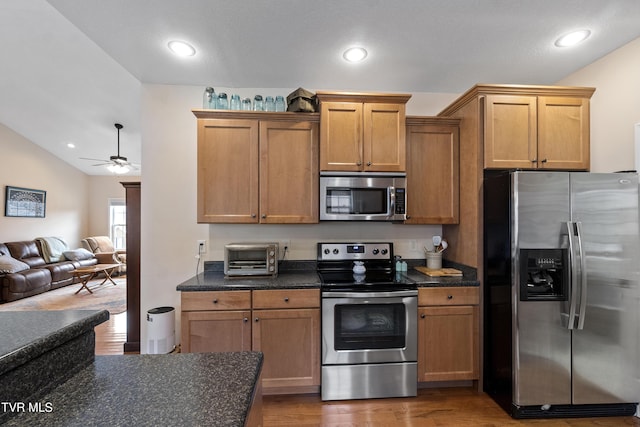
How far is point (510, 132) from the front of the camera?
2277 mm

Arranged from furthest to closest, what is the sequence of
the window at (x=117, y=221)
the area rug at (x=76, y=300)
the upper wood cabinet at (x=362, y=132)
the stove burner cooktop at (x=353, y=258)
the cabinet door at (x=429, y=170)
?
the window at (x=117, y=221) < the area rug at (x=76, y=300) < the stove burner cooktop at (x=353, y=258) < the cabinet door at (x=429, y=170) < the upper wood cabinet at (x=362, y=132)

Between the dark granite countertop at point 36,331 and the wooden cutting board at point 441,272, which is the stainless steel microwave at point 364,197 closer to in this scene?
the wooden cutting board at point 441,272

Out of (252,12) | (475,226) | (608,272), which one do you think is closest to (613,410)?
(608,272)

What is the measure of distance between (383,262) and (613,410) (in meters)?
1.84

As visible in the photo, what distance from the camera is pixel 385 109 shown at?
2426 mm

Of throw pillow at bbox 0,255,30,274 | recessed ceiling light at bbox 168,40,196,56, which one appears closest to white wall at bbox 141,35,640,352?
recessed ceiling light at bbox 168,40,196,56

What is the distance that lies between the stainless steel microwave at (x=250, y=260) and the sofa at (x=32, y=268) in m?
4.95

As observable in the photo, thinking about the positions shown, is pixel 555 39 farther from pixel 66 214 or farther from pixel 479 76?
pixel 66 214

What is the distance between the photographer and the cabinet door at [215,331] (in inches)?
82.7

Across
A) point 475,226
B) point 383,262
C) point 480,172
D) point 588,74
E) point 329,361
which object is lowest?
point 329,361

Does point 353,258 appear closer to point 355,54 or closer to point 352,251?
point 352,251

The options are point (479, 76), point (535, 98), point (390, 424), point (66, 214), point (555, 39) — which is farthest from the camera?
point (66, 214)

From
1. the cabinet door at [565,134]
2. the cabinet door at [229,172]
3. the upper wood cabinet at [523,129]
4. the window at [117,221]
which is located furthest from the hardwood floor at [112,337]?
the window at [117,221]

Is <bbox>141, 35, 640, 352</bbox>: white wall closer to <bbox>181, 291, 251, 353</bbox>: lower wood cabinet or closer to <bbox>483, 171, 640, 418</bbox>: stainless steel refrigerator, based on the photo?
<bbox>181, 291, 251, 353</bbox>: lower wood cabinet
